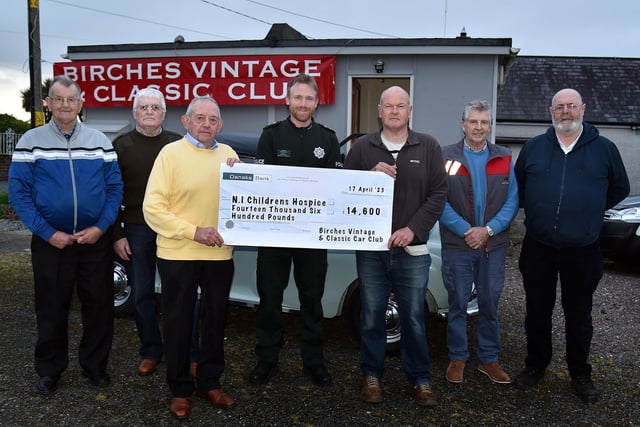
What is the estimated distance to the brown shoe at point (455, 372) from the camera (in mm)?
4051

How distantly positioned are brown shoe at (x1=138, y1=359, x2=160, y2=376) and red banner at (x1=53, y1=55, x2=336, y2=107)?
7087 mm

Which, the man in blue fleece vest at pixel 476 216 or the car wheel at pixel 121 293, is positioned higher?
the man in blue fleece vest at pixel 476 216

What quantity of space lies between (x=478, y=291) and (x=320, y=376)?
132 centimetres

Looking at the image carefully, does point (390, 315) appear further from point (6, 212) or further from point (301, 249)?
point (6, 212)

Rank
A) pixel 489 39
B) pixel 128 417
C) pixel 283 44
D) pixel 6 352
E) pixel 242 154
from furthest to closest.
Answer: pixel 283 44
pixel 489 39
pixel 242 154
pixel 6 352
pixel 128 417

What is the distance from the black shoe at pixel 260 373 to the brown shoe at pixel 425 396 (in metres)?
1.06

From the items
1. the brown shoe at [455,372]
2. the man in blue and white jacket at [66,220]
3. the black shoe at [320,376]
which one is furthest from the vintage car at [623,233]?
the man in blue and white jacket at [66,220]

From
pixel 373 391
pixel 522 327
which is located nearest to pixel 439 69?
pixel 522 327

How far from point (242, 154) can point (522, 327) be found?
10.7ft

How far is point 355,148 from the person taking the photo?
376 centimetres

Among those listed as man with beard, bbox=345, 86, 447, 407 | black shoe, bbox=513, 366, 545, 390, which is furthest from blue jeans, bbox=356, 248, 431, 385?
black shoe, bbox=513, 366, 545, 390

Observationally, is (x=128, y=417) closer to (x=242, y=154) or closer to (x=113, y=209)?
(x=113, y=209)

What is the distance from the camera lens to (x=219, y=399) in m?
3.57

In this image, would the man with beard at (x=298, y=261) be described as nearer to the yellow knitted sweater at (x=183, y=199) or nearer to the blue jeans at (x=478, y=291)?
the yellow knitted sweater at (x=183, y=199)
